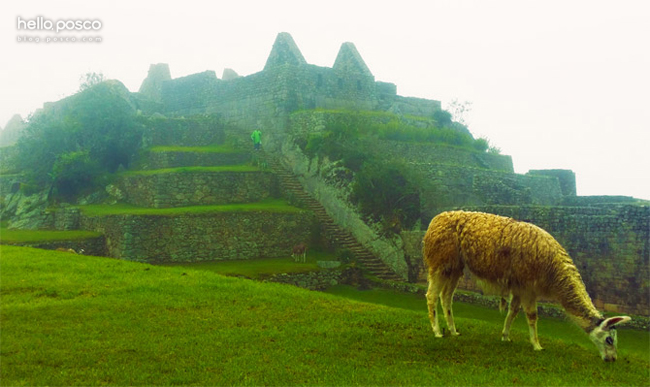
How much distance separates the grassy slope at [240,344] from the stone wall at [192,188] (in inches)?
553

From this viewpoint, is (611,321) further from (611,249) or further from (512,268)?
(611,249)

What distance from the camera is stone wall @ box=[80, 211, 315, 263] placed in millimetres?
24141

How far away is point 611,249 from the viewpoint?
1895cm

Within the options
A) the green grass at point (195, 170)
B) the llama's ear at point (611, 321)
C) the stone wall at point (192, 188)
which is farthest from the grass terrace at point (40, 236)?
the llama's ear at point (611, 321)

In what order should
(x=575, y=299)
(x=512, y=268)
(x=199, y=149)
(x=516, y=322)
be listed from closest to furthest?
(x=575, y=299)
(x=512, y=268)
(x=516, y=322)
(x=199, y=149)

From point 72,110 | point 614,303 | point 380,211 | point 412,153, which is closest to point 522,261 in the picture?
point 614,303

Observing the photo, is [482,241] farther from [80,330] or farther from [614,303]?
[614,303]

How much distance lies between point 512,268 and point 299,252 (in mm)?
15819

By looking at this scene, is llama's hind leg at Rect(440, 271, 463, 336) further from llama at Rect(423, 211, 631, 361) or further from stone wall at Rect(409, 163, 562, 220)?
stone wall at Rect(409, 163, 562, 220)

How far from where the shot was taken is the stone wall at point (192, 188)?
1111 inches

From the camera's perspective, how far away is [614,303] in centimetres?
1855

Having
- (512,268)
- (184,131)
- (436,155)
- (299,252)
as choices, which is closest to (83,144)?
(184,131)

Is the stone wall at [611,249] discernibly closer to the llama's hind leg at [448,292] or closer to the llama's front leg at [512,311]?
the llama's front leg at [512,311]

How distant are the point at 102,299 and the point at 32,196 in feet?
72.9
